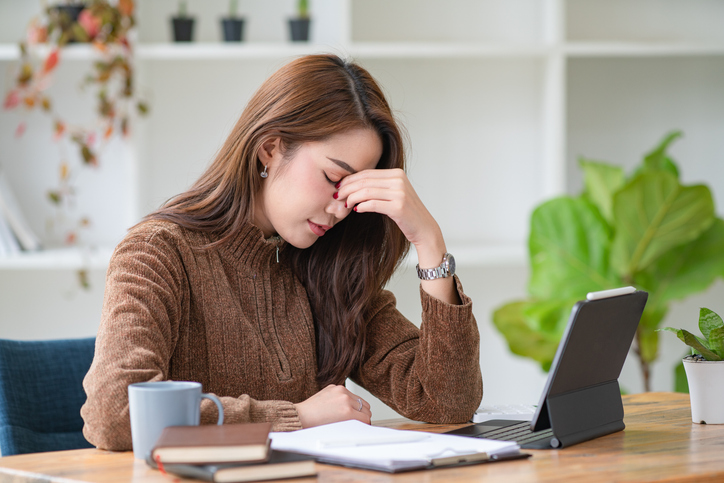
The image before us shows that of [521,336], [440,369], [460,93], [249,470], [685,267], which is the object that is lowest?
[521,336]

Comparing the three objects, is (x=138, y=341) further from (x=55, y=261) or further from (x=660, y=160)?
(x=660, y=160)

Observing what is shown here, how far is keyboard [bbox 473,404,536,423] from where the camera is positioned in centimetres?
132

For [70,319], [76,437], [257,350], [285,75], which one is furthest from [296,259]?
[70,319]

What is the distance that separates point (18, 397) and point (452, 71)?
1988 mm

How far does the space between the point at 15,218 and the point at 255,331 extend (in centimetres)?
146

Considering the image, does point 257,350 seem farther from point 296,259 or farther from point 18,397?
point 18,397

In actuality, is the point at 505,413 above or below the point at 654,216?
below

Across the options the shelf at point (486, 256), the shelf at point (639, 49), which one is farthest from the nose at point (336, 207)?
the shelf at point (639, 49)

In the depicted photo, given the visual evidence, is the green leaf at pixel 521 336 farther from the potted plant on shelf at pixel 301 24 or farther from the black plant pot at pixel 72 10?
the black plant pot at pixel 72 10

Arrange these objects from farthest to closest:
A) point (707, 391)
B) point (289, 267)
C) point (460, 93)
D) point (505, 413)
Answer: point (460, 93)
point (289, 267)
point (505, 413)
point (707, 391)

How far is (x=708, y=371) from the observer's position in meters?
1.25

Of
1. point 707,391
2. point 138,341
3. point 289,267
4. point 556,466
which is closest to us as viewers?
point 556,466

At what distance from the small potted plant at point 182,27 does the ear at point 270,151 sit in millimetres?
1333

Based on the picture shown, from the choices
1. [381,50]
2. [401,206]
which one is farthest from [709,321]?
[381,50]
